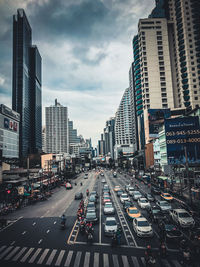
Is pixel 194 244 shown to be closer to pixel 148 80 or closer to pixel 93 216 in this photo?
pixel 93 216

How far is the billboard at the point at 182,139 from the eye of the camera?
136 feet

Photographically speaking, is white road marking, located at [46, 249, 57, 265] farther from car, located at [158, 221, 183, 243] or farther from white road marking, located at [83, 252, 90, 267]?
car, located at [158, 221, 183, 243]

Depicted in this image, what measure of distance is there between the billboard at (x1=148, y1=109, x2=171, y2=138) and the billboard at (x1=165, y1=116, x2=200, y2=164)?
3983 centimetres

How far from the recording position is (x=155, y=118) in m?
84.8

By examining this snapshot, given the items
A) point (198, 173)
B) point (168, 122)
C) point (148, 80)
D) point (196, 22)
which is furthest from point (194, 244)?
point (196, 22)

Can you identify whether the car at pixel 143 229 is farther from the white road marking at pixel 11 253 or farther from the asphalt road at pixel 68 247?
the white road marking at pixel 11 253

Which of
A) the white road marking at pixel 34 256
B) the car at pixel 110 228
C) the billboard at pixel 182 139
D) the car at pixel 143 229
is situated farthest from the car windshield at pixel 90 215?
the billboard at pixel 182 139

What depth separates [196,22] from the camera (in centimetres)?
10400

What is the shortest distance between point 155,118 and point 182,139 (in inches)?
1730

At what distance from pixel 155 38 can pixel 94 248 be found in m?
115

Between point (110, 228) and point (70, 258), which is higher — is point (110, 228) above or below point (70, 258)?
above

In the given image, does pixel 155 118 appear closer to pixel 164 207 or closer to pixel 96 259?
pixel 164 207

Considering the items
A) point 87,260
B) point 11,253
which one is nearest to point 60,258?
point 87,260

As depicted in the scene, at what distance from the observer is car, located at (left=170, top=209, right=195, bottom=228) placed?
18125mm
